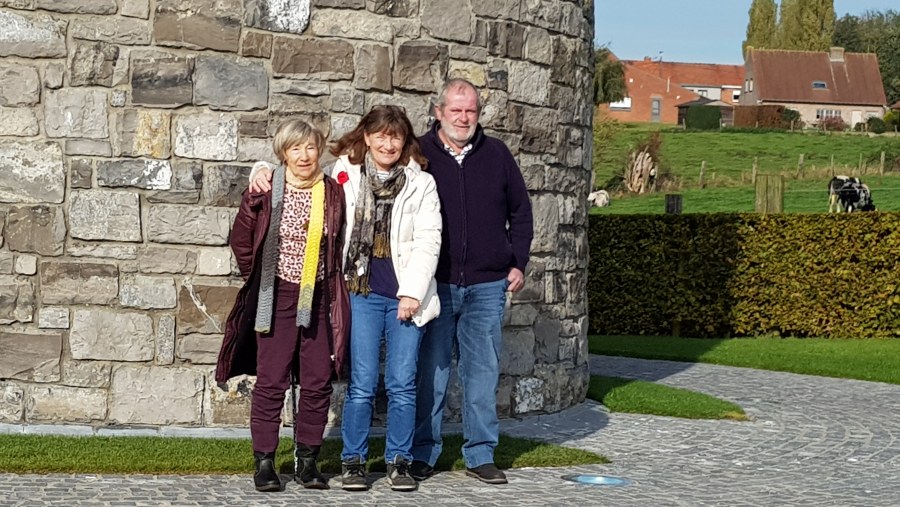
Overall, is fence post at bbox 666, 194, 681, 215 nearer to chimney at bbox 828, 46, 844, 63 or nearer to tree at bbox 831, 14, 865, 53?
chimney at bbox 828, 46, 844, 63

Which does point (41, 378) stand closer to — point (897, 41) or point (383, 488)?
point (383, 488)

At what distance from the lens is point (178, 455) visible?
7.33 metres

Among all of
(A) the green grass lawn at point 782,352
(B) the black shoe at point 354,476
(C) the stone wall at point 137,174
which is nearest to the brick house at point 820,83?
(A) the green grass lawn at point 782,352

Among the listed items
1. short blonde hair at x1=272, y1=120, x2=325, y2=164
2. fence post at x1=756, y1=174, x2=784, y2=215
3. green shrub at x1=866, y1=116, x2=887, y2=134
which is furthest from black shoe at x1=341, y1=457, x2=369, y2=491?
green shrub at x1=866, y1=116, x2=887, y2=134

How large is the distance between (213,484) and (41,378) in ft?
6.12

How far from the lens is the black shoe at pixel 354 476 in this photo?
6770 millimetres

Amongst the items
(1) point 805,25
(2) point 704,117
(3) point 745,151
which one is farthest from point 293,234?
(1) point 805,25

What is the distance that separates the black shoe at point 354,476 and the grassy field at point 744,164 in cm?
2740

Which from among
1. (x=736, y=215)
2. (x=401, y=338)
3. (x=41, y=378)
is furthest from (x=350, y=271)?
(x=736, y=215)

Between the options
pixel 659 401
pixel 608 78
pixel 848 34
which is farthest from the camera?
pixel 848 34

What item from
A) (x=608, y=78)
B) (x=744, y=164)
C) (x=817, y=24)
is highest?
(x=817, y=24)

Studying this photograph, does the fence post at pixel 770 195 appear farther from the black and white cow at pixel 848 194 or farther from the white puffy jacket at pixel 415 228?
the white puffy jacket at pixel 415 228

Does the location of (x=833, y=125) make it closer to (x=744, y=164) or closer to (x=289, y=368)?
(x=744, y=164)

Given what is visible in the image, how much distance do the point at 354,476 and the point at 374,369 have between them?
0.53 m
